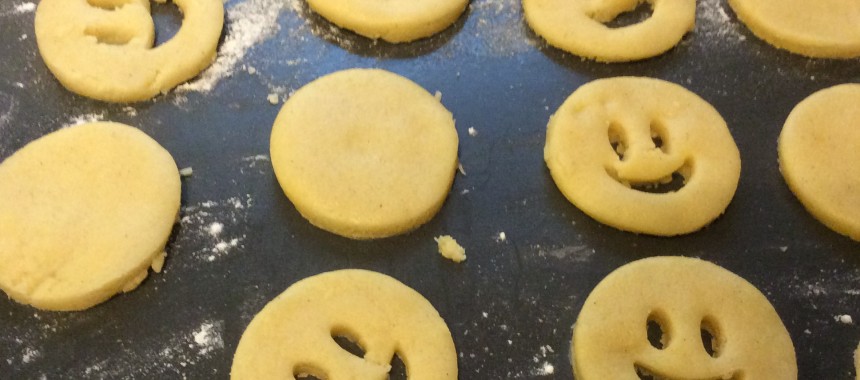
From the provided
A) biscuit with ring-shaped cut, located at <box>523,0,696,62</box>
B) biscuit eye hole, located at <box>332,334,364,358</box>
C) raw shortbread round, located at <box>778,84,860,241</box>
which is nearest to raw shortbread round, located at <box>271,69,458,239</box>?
biscuit eye hole, located at <box>332,334,364,358</box>

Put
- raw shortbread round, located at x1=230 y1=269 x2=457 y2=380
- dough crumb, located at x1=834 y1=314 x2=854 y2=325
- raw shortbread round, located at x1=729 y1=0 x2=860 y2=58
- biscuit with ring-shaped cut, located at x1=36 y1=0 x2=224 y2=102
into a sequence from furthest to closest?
raw shortbread round, located at x1=729 y1=0 x2=860 y2=58 → biscuit with ring-shaped cut, located at x1=36 y1=0 x2=224 y2=102 → dough crumb, located at x1=834 y1=314 x2=854 y2=325 → raw shortbread round, located at x1=230 y1=269 x2=457 y2=380

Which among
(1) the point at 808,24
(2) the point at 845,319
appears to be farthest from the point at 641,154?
(1) the point at 808,24

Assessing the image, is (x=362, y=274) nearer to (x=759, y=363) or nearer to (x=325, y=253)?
(x=325, y=253)

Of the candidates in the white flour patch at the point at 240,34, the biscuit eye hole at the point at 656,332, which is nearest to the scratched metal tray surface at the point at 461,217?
the white flour patch at the point at 240,34

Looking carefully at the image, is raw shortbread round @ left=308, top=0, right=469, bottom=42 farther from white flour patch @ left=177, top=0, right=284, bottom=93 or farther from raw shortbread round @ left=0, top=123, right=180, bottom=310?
raw shortbread round @ left=0, top=123, right=180, bottom=310

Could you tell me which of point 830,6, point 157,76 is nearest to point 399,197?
point 157,76
